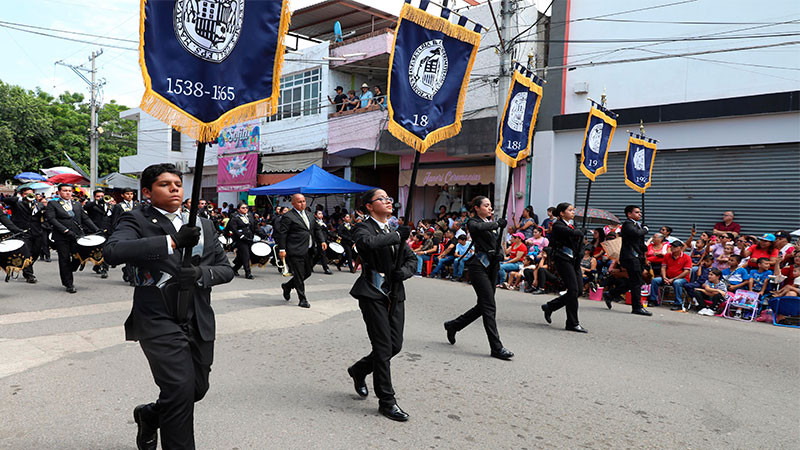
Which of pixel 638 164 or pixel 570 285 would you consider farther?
pixel 638 164

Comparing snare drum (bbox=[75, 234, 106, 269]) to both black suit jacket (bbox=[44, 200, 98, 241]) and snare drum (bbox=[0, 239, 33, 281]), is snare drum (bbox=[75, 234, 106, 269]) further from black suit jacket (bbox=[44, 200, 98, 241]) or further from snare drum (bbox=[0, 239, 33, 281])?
snare drum (bbox=[0, 239, 33, 281])

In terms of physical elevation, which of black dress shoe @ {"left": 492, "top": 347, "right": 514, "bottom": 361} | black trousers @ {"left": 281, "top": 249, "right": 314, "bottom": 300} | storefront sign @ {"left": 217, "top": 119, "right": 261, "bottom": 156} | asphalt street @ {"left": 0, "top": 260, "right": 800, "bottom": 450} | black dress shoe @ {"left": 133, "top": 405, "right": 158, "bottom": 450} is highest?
storefront sign @ {"left": 217, "top": 119, "right": 261, "bottom": 156}

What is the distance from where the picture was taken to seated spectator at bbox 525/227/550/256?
1292 centimetres

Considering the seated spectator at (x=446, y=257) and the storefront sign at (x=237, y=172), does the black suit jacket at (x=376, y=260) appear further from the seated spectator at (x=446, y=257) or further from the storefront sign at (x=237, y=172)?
the storefront sign at (x=237, y=172)

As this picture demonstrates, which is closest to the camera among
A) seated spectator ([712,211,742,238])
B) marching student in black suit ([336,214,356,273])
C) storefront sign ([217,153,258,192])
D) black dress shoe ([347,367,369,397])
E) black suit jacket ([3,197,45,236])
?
black dress shoe ([347,367,369,397])

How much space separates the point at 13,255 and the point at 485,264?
783 cm

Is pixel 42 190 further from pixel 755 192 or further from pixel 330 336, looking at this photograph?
pixel 755 192

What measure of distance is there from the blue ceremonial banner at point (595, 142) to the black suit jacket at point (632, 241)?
1104 mm

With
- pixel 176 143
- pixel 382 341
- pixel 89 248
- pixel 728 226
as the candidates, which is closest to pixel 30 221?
pixel 89 248

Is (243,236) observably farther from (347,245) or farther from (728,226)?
(728,226)

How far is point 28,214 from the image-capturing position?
1073 centimetres

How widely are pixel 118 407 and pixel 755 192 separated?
14481 mm

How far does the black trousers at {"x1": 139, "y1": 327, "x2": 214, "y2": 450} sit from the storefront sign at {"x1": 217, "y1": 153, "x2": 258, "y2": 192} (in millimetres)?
24291

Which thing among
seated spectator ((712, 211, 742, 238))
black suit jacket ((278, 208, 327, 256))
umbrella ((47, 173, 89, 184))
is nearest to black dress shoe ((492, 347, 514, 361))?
black suit jacket ((278, 208, 327, 256))
